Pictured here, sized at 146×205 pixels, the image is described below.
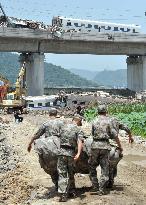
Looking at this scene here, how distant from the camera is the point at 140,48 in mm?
83000

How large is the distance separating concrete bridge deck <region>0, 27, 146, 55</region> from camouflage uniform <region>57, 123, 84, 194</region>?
59682mm

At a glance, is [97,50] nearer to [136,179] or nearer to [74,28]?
[74,28]

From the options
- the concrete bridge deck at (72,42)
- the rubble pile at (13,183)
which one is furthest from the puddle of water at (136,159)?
the concrete bridge deck at (72,42)

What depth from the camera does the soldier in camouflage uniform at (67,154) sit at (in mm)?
11430

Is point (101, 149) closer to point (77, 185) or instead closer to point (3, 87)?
point (77, 185)

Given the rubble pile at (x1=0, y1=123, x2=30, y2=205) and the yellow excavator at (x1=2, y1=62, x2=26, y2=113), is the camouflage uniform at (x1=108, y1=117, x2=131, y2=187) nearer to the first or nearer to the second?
the rubble pile at (x1=0, y1=123, x2=30, y2=205)

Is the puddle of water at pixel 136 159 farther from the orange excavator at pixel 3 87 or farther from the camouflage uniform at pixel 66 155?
the orange excavator at pixel 3 87

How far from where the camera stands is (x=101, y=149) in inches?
464

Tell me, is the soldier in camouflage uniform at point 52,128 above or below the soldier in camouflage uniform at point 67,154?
above

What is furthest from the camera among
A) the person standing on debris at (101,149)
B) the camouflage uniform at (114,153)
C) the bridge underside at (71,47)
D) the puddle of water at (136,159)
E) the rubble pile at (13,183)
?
the bridge underside at (71,47)

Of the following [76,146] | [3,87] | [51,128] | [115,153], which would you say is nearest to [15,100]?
[3,87]

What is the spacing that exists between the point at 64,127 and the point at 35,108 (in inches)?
2197

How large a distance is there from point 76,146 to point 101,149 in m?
0.58

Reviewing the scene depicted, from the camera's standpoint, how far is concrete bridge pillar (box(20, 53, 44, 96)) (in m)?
74.1
